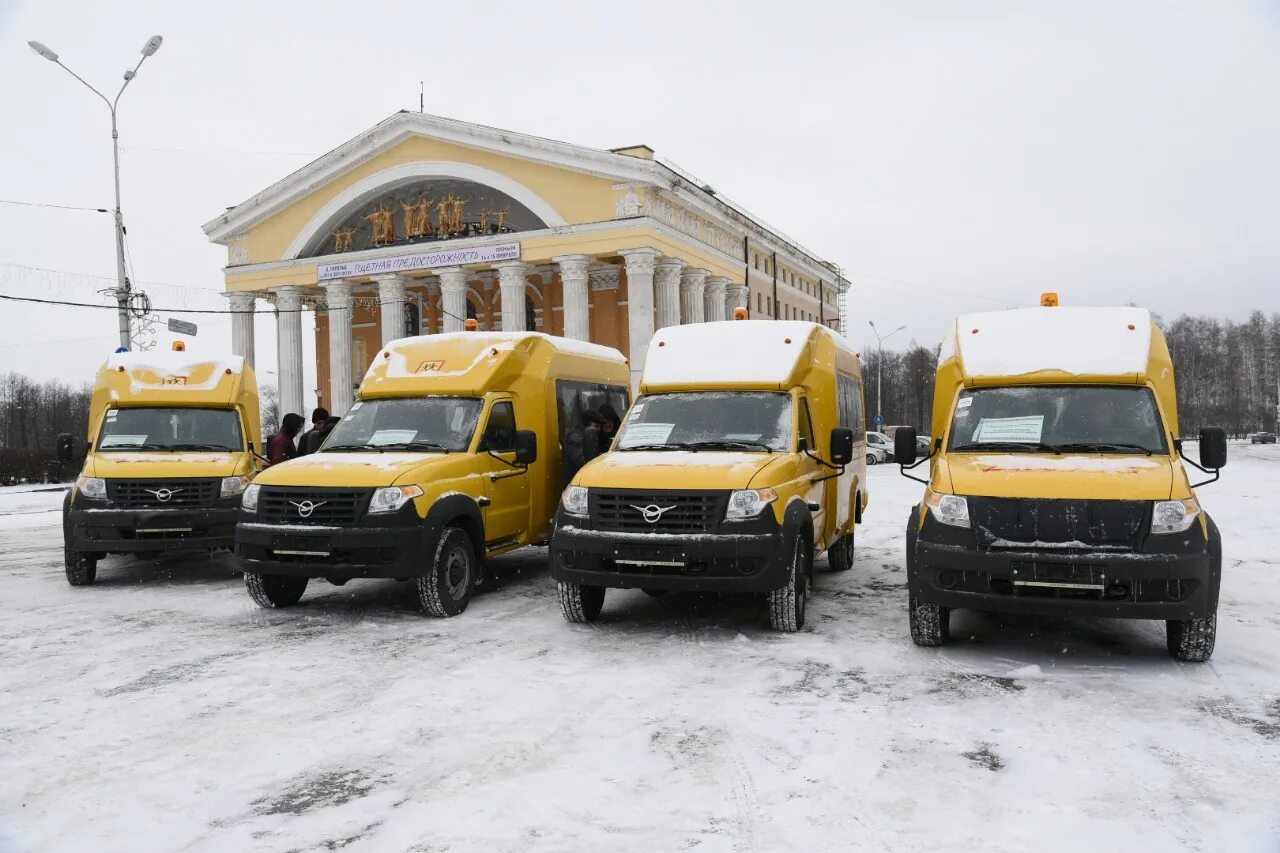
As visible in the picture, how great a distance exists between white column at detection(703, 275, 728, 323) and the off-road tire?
1506 inches

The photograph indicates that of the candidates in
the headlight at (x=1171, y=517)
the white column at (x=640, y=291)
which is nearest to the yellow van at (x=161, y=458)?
the headlight at (x=1171, y=517)

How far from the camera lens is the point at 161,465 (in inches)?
419

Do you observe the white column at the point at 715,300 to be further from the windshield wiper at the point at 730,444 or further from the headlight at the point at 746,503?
the headlight at the point at 746,503

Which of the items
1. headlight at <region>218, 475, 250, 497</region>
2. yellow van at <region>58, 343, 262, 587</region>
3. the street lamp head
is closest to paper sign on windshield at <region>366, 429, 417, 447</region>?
yellow van at <region>58, 343, 262, 587</region>

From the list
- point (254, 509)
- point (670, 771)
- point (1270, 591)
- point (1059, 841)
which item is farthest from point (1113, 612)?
point (254, 509)

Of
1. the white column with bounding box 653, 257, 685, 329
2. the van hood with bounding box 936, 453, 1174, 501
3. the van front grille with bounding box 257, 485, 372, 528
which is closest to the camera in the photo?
the van hood with bounding box 936, 453, 1174, 501

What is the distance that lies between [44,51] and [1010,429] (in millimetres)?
25867

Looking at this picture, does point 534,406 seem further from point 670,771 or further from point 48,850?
point 48,850

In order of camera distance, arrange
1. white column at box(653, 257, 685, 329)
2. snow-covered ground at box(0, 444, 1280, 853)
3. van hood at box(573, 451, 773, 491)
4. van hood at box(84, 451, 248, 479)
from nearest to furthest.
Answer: snow-covered ground at box(0, 444, 1280, 853) < van hood at box(573, 451, 773, 491) < van hood at box(84, 451, 248, 479) < white column at box(653, 257, 685, 329)

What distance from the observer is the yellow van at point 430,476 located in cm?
825

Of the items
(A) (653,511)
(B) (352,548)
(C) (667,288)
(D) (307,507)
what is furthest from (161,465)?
(C) (667,288)

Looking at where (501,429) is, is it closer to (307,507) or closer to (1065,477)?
(307,507)

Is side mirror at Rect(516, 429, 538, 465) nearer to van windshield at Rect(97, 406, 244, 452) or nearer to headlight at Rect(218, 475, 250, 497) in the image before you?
headlight at Rect(218, 475, 250, 497)

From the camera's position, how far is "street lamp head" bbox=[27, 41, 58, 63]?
2378 cm
